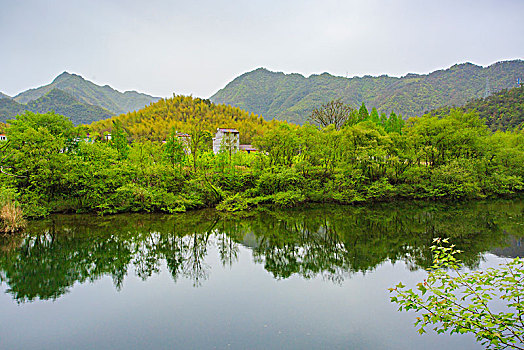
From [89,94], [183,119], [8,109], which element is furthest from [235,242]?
[89,94]

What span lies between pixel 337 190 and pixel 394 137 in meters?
4.66

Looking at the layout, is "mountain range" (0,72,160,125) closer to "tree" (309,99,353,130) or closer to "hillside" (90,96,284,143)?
"hillside" (90,96,284,143)

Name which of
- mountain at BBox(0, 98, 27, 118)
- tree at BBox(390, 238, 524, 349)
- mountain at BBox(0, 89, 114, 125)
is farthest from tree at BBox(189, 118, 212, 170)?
mountain at BBox(0, 89, 114, 125)

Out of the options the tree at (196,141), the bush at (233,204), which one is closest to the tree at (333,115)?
the tree at (196,141)

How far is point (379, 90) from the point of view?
81.9 meters

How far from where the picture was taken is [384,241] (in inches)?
418

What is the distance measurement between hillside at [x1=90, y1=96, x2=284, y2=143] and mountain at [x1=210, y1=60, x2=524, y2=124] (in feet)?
41.0

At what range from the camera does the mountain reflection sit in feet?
26.8

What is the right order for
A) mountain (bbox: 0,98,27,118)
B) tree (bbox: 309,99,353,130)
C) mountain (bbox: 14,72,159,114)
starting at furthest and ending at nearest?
mountain (bbox: 14,72,159,114) < mountain (bbox: 0,98,27,118) < tree (bbox: 309,99,353,130)

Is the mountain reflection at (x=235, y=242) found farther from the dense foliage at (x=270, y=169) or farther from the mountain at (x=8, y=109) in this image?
the mountain at (x=8, y=109)

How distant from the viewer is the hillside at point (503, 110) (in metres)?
37.6

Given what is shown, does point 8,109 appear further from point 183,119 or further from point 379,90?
point 379,90

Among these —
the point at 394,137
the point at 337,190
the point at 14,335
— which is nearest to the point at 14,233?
the point at 14,335

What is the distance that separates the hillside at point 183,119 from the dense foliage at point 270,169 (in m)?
37.2
